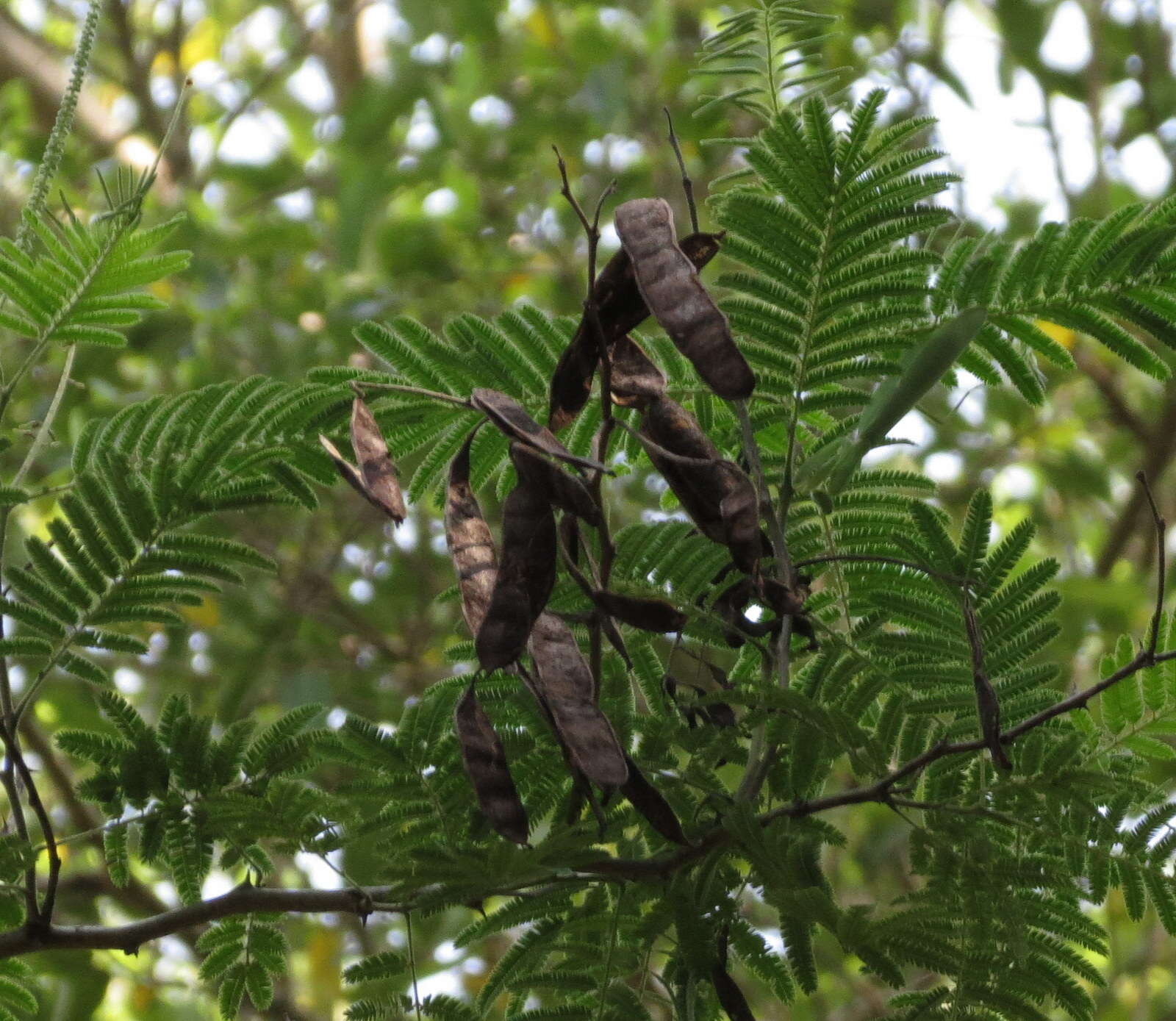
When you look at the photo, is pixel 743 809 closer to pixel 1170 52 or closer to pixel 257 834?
pixel 257 834

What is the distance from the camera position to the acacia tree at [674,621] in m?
0.84

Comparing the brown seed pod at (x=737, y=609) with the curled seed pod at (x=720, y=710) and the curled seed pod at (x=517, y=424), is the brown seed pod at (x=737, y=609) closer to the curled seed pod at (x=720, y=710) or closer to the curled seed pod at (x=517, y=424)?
the curled seed pod at (x=720, y=710)

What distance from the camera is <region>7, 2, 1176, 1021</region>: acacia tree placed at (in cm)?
84

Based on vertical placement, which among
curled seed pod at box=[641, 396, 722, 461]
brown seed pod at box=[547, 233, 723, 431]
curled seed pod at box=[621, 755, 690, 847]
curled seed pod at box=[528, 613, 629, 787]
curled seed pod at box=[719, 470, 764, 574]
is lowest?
curled seed pod at box=[621, 755, 690, 847]

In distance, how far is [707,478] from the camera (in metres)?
0.84

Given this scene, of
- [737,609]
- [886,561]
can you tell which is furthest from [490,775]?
[886,561]

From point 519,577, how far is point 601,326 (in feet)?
0.54

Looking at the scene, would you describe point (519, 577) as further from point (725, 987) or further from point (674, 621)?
point (725, 987)

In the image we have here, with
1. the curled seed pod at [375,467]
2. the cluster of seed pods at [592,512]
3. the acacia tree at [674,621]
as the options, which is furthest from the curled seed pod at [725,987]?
the curled seed pod at [375,467]

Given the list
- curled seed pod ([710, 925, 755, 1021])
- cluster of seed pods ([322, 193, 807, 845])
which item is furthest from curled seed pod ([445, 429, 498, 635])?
curled seed pod ([710, 925, 755, 1021])

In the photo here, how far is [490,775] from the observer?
2.84 ft

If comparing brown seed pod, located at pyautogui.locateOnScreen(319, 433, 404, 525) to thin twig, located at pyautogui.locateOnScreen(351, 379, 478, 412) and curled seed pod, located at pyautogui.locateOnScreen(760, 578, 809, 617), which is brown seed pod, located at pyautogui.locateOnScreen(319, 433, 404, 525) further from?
curled seed pod, located at pyautogui.locateOnScreen(760, 578, 809, 617)

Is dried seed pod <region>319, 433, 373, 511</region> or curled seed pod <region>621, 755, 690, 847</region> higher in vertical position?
dried seed pod <region>319, 433, 373, 511</region>

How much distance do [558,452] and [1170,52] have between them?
12.9ft
